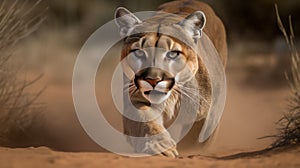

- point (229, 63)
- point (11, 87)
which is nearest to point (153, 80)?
point (11, 87)

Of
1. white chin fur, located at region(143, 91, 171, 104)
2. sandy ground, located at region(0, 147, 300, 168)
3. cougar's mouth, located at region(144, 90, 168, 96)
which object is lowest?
sandy ground, located at region(0, 147, 300, 168)

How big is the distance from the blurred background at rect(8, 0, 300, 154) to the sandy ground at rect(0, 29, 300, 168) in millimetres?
13

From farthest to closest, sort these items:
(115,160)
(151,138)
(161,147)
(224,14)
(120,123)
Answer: (224,14)
(120,123)
(151,138)
(161,147)
(115,160)

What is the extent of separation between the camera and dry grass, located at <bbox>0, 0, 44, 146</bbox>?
6.66 meters

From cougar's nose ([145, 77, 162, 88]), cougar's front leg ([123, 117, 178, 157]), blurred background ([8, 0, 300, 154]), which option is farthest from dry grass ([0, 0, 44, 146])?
cougar's nose ([145, 77, 162, 88])

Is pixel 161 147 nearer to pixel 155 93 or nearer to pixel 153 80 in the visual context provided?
pixel 155 93

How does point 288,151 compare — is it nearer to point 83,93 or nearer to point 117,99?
point 117,99

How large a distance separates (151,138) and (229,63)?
7354 millimetres

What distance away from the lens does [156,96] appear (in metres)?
5.68

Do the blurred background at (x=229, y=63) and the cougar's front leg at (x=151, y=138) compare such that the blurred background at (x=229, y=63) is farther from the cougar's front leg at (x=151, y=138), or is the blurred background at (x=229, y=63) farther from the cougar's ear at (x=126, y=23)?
the cougar's front leg at (x=151, y=138)

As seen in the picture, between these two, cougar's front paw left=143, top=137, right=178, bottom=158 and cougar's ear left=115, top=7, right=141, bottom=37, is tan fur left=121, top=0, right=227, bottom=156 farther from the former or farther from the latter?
cougar's ear left=115, top=7, right=141, bottom=37

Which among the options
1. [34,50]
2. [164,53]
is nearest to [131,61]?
[164,53]

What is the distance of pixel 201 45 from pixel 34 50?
6.76 metres

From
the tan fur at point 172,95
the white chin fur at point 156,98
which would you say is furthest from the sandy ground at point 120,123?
the white chin fur at point 156,98
